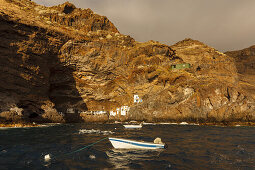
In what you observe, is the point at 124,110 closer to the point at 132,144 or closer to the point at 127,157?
the point at 132,144

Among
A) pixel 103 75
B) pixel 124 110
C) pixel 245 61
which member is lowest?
pixel 124 110

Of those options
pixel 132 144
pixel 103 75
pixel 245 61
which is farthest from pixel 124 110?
pixel 245 61

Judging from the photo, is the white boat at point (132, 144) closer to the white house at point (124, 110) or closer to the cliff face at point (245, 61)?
the white house at point (124, 110)

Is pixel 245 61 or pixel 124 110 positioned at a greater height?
pixel 245 61

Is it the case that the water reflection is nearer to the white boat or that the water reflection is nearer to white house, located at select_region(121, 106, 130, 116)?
the white boat

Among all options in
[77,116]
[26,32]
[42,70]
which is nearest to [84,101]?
[77,116]

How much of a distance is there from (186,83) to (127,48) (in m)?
27.0

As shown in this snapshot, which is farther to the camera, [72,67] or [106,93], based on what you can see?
[106,93]

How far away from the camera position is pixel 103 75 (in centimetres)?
6181

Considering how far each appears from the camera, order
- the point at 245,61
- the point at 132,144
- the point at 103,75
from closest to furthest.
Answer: the point at 132,144
the point at 103,75
the point at 245,61

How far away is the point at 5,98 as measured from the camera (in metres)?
40.6

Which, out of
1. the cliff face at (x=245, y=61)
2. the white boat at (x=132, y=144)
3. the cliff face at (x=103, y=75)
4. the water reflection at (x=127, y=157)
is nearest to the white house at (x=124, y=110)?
the cliff face at (x=103, y=75)

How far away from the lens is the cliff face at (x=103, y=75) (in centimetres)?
4675

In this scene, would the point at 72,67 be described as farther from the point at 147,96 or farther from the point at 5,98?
the point at 147,96
